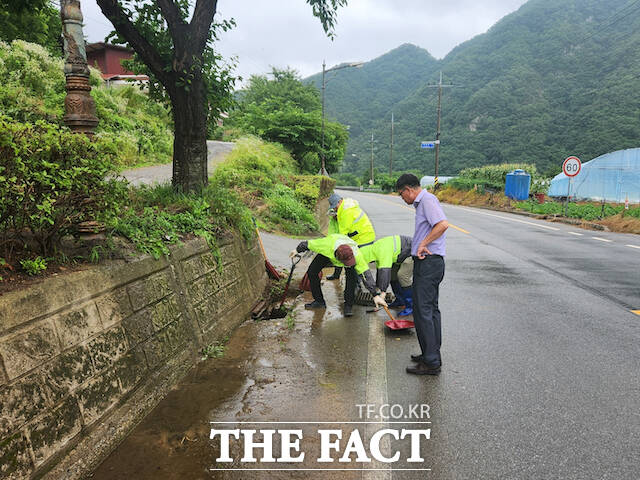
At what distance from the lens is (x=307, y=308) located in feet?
21.0

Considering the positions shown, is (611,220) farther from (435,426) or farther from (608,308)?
(435,426)

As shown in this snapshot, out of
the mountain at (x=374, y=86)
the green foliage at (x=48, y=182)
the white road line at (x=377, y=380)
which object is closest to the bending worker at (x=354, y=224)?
the white road line at (x=377, y=380)

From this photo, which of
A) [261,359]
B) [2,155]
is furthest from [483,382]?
[2,155]

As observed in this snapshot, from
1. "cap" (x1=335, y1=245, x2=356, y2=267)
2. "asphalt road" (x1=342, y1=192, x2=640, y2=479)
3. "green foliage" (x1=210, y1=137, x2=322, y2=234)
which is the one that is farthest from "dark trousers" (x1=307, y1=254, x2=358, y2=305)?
"green foliage" (x1=210, y1=137, x2=322, y2=234)

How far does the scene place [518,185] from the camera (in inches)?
1179

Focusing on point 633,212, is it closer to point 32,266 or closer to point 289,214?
point 289,214

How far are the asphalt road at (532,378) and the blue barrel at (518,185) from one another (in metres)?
22.9

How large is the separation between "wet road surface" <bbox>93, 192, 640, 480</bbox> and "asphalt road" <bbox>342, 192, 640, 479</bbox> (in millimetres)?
14

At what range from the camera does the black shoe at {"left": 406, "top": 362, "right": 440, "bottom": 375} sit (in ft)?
13.6

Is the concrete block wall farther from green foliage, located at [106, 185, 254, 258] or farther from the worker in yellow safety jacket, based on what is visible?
the worker in yellow safety jacket

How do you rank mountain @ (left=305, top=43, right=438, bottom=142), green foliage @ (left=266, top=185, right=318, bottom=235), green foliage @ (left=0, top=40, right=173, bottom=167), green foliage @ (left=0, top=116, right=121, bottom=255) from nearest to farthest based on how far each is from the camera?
green foliage @ (left=0, top=116, right=121, bottom=255)
green foliage @ (left=0, top=40, right=173, bottom=167)
green foliage @ (left=266, top=185, right=318, bottom=235)
mountain @ (left=305, top=43, right=438, bottom=142)

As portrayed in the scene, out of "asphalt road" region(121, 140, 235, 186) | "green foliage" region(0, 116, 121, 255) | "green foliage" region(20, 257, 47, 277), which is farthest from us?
"asphalt road" region(121, 140, 235, 186)

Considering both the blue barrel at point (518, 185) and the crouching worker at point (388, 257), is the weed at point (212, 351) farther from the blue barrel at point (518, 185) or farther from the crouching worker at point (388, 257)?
the blue barrel at point (518, 185)

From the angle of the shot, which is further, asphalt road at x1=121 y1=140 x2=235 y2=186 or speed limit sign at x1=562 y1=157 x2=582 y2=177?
speed limit sign at x1=562 y1=157 x2=582 y2=177
